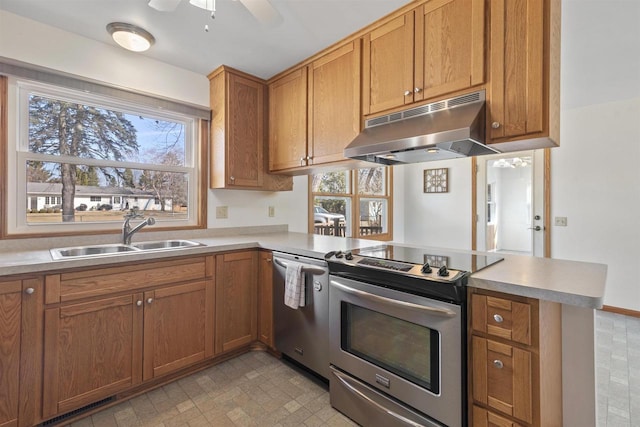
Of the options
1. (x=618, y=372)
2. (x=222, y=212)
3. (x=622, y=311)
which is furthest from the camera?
(x=622, y=311)

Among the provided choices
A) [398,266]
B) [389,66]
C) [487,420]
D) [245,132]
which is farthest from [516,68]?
[245,132]

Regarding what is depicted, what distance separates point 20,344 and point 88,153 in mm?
1337

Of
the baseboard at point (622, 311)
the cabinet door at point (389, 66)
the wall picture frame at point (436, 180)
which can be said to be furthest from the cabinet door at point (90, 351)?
the baseboard at point (622, 311)

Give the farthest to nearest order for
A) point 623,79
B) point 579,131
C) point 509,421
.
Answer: point 579,131, point 623,79, point 509,421

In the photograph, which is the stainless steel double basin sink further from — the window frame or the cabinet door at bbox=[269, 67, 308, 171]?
A: the cabinet door at bbox=[269, 67, 308, 171]

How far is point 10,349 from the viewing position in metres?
1.49

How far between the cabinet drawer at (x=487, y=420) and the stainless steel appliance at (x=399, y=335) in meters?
0.05

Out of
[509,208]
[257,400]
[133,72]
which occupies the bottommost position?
[257,400]

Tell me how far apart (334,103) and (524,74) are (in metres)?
1.25

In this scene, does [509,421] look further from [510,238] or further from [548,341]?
[510,238]

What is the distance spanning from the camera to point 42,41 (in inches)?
79.9

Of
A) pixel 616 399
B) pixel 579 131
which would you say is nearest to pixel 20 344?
pixel 616 399

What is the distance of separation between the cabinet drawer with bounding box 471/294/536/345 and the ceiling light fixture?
2.56 m

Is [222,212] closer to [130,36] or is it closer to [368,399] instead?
[130,36]
